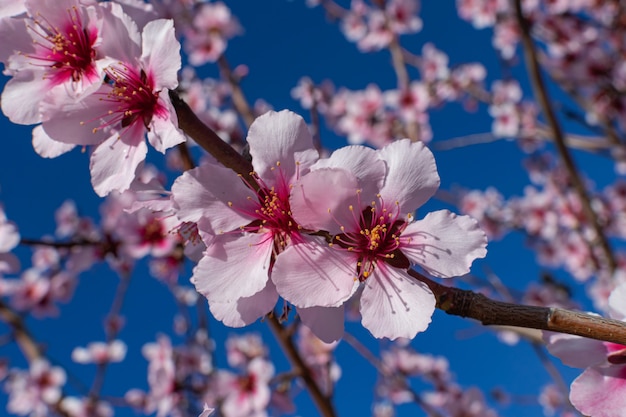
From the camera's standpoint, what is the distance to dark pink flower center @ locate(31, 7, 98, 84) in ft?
3.71

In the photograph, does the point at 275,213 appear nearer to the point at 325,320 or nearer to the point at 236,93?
the point at 325,320

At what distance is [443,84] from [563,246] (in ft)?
9.67

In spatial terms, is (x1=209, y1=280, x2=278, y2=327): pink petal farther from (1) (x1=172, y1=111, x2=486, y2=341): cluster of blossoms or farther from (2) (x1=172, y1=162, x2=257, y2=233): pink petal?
(2) (x1=172, y1=162, x2=257, y2=233): pink petal

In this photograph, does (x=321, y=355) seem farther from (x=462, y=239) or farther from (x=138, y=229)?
(x=462, y=239)

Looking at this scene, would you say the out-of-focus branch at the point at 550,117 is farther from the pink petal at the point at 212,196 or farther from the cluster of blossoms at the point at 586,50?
the pink petal at the point at 212,196

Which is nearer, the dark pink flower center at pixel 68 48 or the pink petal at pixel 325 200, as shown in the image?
the pink petal at pixel 325 200

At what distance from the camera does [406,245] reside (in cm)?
98

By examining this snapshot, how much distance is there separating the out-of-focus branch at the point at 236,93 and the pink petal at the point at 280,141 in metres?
1.99

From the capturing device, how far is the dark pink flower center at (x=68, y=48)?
3.71 feet

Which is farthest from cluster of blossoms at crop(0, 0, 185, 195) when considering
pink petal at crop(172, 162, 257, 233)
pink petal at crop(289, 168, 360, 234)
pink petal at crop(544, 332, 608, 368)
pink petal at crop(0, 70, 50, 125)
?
pink petal at crop(544, 332, 608, 368)

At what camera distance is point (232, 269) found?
95 centimetres

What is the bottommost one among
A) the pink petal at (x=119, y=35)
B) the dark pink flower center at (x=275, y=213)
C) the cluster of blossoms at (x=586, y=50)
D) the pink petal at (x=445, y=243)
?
the cluster of blossoms at (x=586, y=50)

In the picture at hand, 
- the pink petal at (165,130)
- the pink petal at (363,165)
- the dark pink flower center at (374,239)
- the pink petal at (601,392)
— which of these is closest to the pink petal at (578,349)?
the pink petal at (601,392)

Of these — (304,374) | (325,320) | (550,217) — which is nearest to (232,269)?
(325,320)
